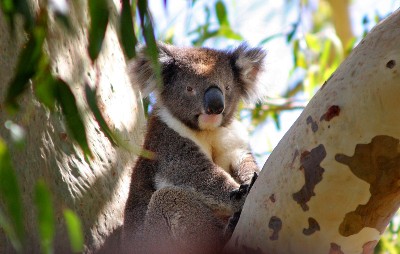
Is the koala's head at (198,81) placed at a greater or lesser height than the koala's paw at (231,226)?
greater

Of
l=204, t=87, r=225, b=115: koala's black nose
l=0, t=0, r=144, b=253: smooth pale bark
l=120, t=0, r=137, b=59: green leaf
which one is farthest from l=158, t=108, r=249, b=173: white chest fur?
l=120, t=0, r=137, b=59: green leaf

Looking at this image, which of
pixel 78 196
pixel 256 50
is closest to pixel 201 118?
pixel 256 50

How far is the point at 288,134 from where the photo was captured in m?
2.38

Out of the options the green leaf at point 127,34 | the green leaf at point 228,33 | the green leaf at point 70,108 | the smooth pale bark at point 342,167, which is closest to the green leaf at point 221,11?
the green leaf at point 228,33

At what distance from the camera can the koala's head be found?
12.0 ft

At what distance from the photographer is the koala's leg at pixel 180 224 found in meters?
3.04

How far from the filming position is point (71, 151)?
2.68 meters

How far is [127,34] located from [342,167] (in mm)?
775

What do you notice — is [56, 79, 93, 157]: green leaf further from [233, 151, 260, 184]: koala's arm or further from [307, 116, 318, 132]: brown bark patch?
[233, 151, 260, 184]: koala's arm

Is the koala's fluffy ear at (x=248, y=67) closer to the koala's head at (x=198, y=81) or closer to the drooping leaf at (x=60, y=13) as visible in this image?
the koala's head at (x=198, y=81)

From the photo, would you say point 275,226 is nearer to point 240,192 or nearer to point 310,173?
point 310,173

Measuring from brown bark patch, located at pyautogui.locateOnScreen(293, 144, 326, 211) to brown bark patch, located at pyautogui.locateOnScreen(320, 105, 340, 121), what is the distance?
86 mm

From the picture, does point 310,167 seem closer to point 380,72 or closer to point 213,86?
point 380,72

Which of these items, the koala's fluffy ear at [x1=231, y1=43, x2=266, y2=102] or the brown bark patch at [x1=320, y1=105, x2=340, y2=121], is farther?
the koala's fluffy ear at [x1=231, y1=43, x2=266, y2=102]
